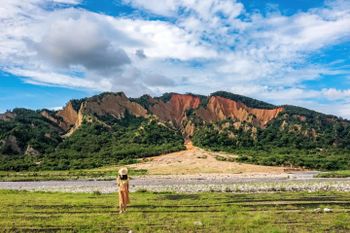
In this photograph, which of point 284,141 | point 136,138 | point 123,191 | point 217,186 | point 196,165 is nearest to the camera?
point 123,191

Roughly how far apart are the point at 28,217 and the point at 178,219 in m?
7.04

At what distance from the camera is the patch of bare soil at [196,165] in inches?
3634

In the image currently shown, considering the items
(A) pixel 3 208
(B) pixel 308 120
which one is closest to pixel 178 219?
(A) pixel 3 208

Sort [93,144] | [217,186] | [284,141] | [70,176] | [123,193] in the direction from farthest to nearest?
[284,141] → [93,144] → [70,176] → [217,186] → [123,193]

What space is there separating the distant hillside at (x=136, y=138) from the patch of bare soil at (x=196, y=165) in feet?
17.4

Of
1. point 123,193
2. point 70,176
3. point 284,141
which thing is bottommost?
point 70,176

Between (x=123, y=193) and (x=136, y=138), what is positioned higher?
(x=136, y=138)

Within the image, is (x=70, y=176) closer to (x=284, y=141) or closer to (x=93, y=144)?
(x=93, y=144)

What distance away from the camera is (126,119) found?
191125 millimetres

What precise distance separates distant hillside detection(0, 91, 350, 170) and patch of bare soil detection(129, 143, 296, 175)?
17.4ft

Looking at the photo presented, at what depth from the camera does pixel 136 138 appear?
144125 millimetres

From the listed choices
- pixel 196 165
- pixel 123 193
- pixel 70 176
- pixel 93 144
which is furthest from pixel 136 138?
pixel 123 193

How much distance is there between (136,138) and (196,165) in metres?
47.5

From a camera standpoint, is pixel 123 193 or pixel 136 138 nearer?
pixel 123 193
